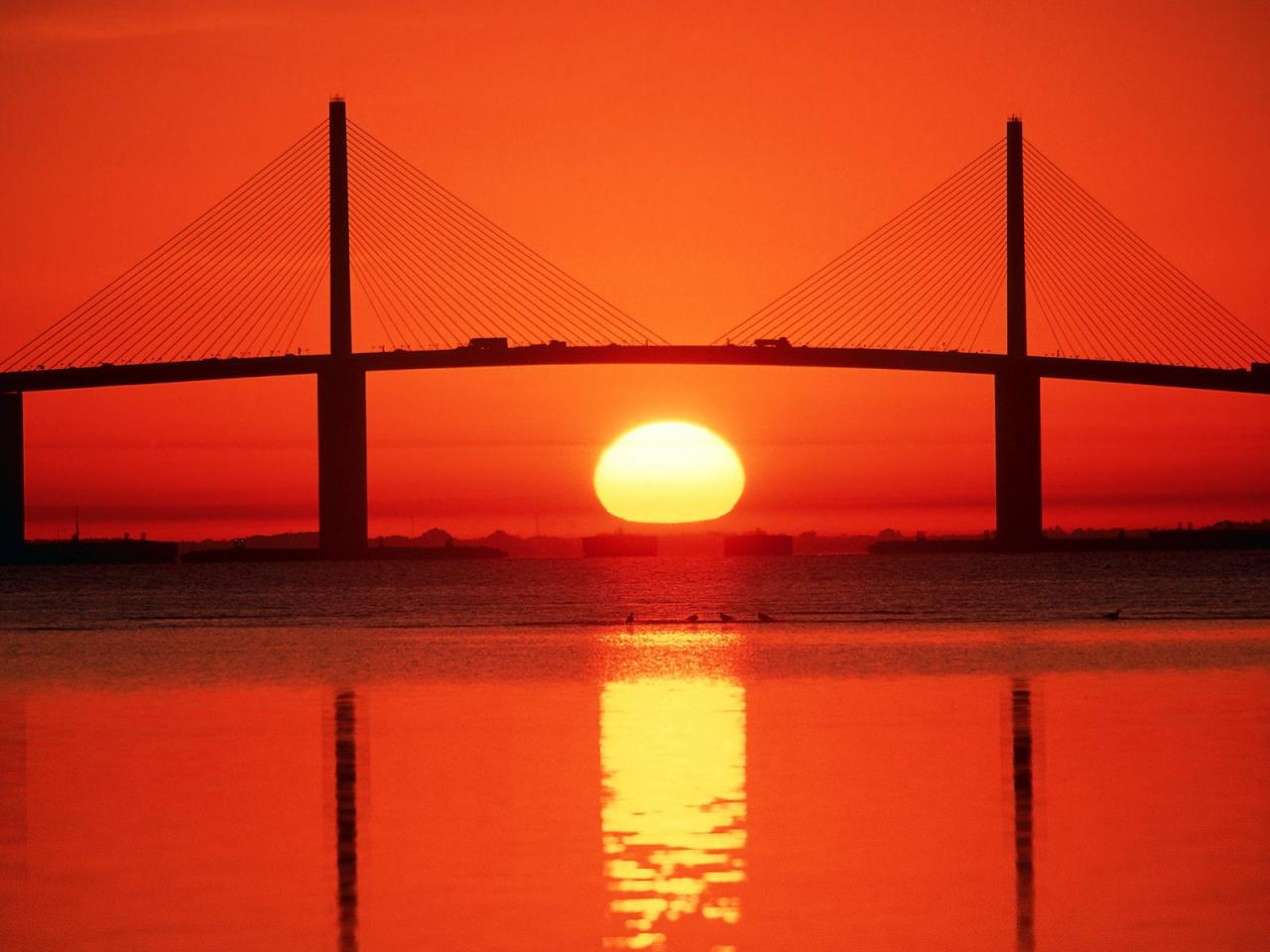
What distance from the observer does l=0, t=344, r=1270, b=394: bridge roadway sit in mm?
78562

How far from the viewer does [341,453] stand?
276 ft

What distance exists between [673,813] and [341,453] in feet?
241

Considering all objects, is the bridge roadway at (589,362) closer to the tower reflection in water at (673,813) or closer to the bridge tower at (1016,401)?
the bridge tower at (1016,401)

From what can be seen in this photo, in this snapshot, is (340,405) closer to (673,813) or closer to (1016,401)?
(1016,401)

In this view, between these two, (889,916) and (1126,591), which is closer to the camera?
(889,916)

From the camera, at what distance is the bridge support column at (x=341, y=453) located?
82.1m

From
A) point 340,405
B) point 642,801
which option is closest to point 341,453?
point 340,405

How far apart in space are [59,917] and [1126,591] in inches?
2568

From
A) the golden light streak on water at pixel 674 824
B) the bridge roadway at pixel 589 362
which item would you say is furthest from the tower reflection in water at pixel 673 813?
the bridge roadway at pixel 589 362

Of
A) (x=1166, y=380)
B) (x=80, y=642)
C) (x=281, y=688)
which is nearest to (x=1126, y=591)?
(x=1166, y=380)

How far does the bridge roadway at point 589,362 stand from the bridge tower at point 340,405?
3.67 feet

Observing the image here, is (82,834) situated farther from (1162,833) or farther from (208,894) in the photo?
(1162,833)

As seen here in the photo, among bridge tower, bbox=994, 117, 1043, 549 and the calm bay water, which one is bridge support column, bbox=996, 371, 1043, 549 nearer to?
bridge tower, bbox=994, 117, 1043, 549

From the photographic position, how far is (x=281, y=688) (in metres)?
25.0
